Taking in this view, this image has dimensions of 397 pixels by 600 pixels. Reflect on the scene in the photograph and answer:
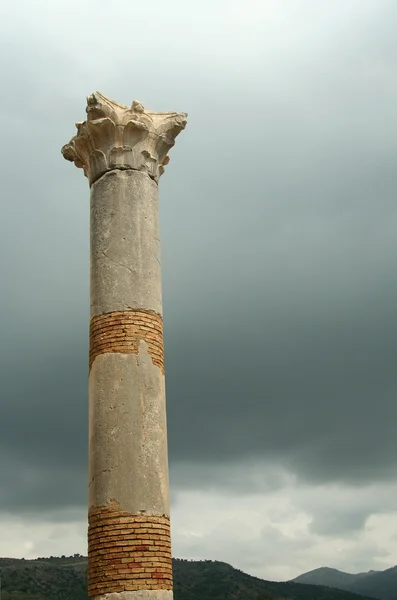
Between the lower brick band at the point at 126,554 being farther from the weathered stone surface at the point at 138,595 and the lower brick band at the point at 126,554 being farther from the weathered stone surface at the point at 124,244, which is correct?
the weathered stone surface at the point at 124,244

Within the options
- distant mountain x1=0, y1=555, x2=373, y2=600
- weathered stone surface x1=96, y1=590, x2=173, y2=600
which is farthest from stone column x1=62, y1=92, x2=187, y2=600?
distant mountain x1=0, y1=555, x2=373, y2=600

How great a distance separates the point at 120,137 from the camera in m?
12.7

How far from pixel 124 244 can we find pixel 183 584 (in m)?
85.1

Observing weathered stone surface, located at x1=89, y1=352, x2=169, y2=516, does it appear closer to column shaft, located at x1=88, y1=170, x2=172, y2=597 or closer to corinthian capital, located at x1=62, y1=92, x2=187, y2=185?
column shaft, located at x1=88, y1=170, x2=172, y2=597

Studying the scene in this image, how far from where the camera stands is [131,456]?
34.8ft

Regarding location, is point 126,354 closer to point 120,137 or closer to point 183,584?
point 120,137

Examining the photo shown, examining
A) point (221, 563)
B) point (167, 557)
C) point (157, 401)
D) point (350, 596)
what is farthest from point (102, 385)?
point (350, 596)

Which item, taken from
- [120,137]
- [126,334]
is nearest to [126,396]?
[126,334]

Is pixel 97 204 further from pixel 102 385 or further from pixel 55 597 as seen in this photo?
pixel 55 597

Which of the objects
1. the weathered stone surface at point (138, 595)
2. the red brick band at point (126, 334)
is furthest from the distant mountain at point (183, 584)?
the weathered stone surface at point (138, 595)

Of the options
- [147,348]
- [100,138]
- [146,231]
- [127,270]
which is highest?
[100,138]

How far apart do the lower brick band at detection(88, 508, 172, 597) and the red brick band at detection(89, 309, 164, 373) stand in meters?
2.28

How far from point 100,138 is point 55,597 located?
65.8 meters

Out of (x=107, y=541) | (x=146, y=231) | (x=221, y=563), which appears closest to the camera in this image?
(x=107, y=541)
